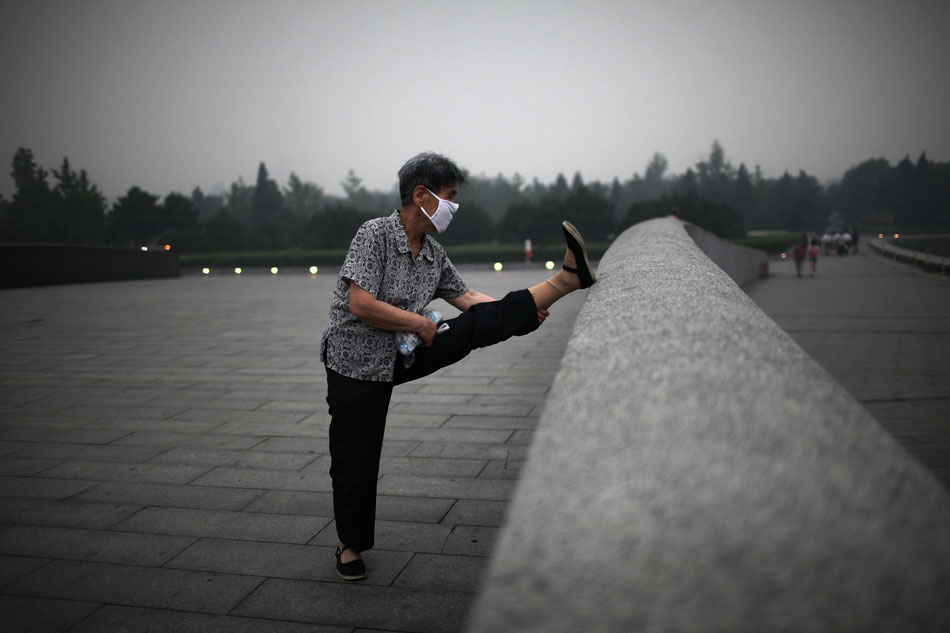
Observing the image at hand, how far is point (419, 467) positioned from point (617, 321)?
270 centimetres

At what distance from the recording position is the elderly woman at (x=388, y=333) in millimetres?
2879

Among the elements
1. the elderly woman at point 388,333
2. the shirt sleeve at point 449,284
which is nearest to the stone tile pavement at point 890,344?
the elderly woman at point 388,333

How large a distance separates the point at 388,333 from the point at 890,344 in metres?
8.05

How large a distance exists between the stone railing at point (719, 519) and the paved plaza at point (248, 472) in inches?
61.6

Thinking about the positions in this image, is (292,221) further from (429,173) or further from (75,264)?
(429,173)

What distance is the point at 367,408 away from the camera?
2.93 m

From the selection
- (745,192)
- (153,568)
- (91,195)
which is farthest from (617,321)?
(745,192)

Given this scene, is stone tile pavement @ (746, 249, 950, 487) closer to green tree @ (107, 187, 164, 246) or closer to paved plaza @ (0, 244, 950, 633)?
paved plaza @ (0, 244, 950, 633)

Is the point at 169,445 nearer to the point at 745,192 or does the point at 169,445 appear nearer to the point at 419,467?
the point at 419,467

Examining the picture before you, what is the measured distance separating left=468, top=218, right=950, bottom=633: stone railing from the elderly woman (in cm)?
158

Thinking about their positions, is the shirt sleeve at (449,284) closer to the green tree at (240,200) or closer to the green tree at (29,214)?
the green tree at (29,214)

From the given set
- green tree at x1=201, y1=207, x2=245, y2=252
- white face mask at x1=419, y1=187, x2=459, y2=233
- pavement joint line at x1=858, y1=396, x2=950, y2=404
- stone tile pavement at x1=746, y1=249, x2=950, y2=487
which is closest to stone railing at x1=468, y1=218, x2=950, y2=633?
white face mask at x1=419, y1=187, x2=459, y2=233

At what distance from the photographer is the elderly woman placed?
2.88 meters

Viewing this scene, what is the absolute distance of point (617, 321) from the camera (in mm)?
1754
